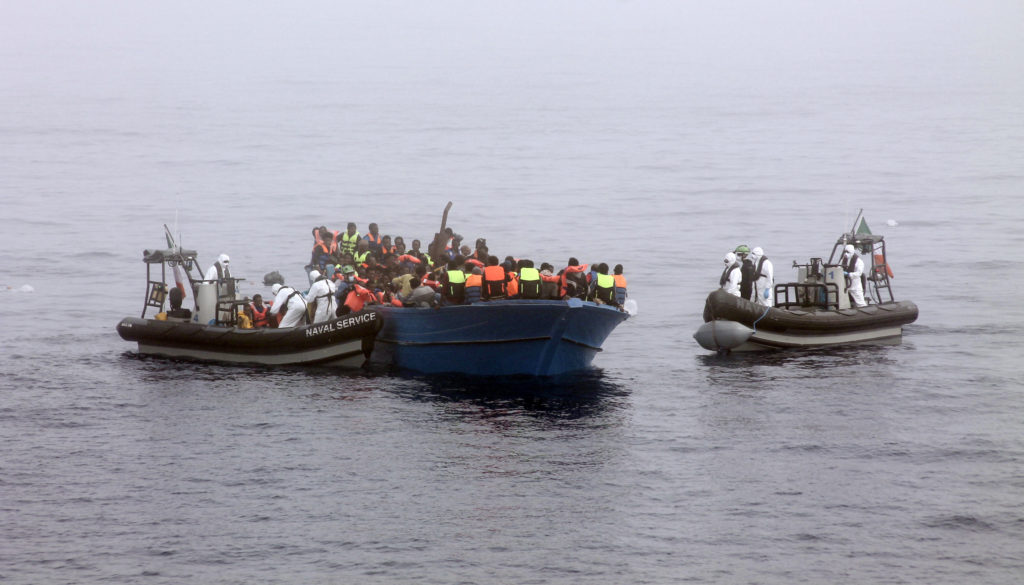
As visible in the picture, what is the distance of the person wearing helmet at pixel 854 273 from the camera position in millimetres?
31469

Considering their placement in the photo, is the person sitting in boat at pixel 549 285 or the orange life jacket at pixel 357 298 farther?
the orange life jacket at pixel 357 298

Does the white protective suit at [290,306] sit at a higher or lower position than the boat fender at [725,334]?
higher

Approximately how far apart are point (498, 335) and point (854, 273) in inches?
383

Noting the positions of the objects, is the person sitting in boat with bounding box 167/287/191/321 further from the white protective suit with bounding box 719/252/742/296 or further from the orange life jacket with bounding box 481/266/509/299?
the white protective suit with bounding box 719/252/742/296

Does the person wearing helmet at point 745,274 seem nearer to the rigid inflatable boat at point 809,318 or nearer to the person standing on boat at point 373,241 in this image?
the rigid inflatable boat at point 809,318

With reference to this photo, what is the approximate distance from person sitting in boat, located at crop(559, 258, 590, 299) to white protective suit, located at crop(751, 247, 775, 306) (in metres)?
5.23

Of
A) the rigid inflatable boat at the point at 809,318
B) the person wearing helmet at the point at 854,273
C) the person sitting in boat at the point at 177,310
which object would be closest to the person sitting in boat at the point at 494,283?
the rigid inflatable boat at the point at 809,318

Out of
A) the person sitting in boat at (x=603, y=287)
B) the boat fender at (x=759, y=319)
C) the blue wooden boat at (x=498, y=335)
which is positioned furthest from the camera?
the boat fender at (x=759, y=319)

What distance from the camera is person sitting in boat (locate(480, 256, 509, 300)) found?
1047 inches

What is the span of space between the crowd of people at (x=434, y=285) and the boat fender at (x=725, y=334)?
11.0ft

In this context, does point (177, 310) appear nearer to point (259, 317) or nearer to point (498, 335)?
point (259, 317)

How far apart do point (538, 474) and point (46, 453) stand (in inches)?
338

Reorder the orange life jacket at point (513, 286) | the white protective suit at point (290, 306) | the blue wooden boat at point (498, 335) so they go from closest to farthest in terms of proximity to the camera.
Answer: the blue wooden boat at point (498, 335)
the orange life jacket at point (513, 286)
the white protective suit at point (290, 306)

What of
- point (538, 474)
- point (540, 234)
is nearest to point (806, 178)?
point (540, 234)
